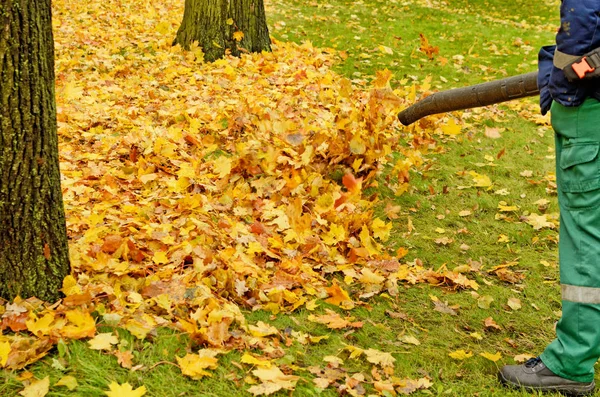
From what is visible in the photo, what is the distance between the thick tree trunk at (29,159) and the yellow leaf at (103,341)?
336 mm

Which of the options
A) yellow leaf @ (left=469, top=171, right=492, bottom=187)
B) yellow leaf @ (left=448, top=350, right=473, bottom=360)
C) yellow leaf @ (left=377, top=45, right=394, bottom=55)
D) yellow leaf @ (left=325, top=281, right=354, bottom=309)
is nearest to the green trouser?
yellow leaf @ (left=448, top=350, right=473, bottom=360)

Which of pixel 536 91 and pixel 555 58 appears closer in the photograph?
pixel 555 58

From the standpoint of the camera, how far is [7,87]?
232 cm

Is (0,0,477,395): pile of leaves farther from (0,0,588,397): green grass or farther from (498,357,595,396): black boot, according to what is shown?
(498,357,595,396): black boot

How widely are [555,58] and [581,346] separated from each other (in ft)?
3.83

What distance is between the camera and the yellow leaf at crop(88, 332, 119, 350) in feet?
7.81

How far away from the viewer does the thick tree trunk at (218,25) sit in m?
6.88

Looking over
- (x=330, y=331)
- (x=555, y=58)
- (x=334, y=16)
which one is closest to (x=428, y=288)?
(x=330, y=331)

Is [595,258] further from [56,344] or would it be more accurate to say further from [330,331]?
[56,344]

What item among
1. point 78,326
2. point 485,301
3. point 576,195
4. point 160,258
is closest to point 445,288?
point 485,301

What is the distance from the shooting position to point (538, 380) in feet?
8.21

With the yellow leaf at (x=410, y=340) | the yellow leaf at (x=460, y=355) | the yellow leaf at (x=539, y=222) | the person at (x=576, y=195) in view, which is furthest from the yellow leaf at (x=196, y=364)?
the yellow leaf at (x=539, y=222)

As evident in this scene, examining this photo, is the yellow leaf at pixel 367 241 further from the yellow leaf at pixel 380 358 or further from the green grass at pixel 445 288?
the yellow leaf at pixel 380 358

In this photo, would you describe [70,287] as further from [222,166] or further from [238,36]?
[238,36]
